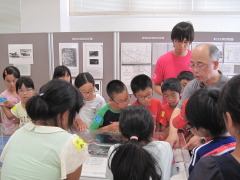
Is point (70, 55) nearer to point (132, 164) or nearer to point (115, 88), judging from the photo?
point (115, 88)

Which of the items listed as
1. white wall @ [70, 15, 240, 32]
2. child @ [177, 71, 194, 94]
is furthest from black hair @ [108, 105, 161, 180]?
white wall @ [70, 15, 240, 32]

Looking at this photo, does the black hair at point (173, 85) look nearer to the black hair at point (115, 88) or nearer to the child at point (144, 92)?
the child at point (144, 92)

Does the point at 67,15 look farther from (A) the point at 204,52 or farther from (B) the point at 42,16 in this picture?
(A) the point at 204,52

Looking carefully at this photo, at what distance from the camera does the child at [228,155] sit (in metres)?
0.66

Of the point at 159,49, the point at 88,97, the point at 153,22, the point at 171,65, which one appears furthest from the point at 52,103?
the point at 153,22

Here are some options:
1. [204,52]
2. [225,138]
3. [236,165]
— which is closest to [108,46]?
[204,52]

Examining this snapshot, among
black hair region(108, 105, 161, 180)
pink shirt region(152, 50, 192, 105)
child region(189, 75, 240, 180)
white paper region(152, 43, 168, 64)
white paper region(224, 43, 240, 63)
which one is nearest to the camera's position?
child region(189, 75, 240, 180)

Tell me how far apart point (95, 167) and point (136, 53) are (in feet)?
7.42

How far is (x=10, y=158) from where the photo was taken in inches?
46.7

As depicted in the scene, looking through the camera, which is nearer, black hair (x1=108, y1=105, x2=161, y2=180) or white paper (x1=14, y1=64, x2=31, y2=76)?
black hair (x1=108, y1=105, x2=161, y2=180)

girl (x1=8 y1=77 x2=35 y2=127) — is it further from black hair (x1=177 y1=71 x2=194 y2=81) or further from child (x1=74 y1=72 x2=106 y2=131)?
black hair (x1=177 y1=71 x2=194 y2=81)

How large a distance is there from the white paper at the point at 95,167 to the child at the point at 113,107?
61 centimetres

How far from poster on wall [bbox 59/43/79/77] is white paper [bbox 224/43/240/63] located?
7.15 ft

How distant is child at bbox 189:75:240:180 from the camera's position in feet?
2.18
